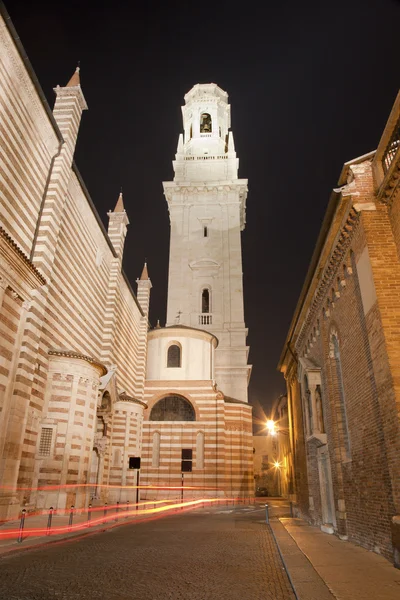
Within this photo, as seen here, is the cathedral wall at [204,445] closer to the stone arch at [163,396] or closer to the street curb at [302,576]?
the stone arch at [163,396]

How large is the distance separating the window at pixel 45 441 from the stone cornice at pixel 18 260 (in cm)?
610

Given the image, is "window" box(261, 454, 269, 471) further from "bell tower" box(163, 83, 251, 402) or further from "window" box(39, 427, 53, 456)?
"window" box(39, 427, 53, 456)

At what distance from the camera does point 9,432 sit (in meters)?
13.3

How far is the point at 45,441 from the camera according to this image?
1677 centimetres

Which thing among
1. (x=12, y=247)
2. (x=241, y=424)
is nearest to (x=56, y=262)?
(x=12, y=247)

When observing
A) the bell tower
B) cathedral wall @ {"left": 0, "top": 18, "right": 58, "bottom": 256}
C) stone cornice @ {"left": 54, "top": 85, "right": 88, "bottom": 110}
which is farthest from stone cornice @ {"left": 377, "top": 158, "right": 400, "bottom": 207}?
the bell tower

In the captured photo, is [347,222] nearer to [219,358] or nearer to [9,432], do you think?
[9,432]

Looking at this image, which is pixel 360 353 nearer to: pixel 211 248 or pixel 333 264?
pixel 333 264

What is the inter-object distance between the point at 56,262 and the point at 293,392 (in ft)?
43.0

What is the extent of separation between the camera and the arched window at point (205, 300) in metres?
41.9

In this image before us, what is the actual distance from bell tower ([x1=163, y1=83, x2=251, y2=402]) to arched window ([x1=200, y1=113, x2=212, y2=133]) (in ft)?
1.53

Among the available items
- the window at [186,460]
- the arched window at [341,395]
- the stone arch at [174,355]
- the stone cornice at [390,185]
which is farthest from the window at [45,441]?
the stone arch at [174,355]

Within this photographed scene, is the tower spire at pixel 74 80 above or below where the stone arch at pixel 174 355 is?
above

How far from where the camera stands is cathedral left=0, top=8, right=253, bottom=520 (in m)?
14.7
